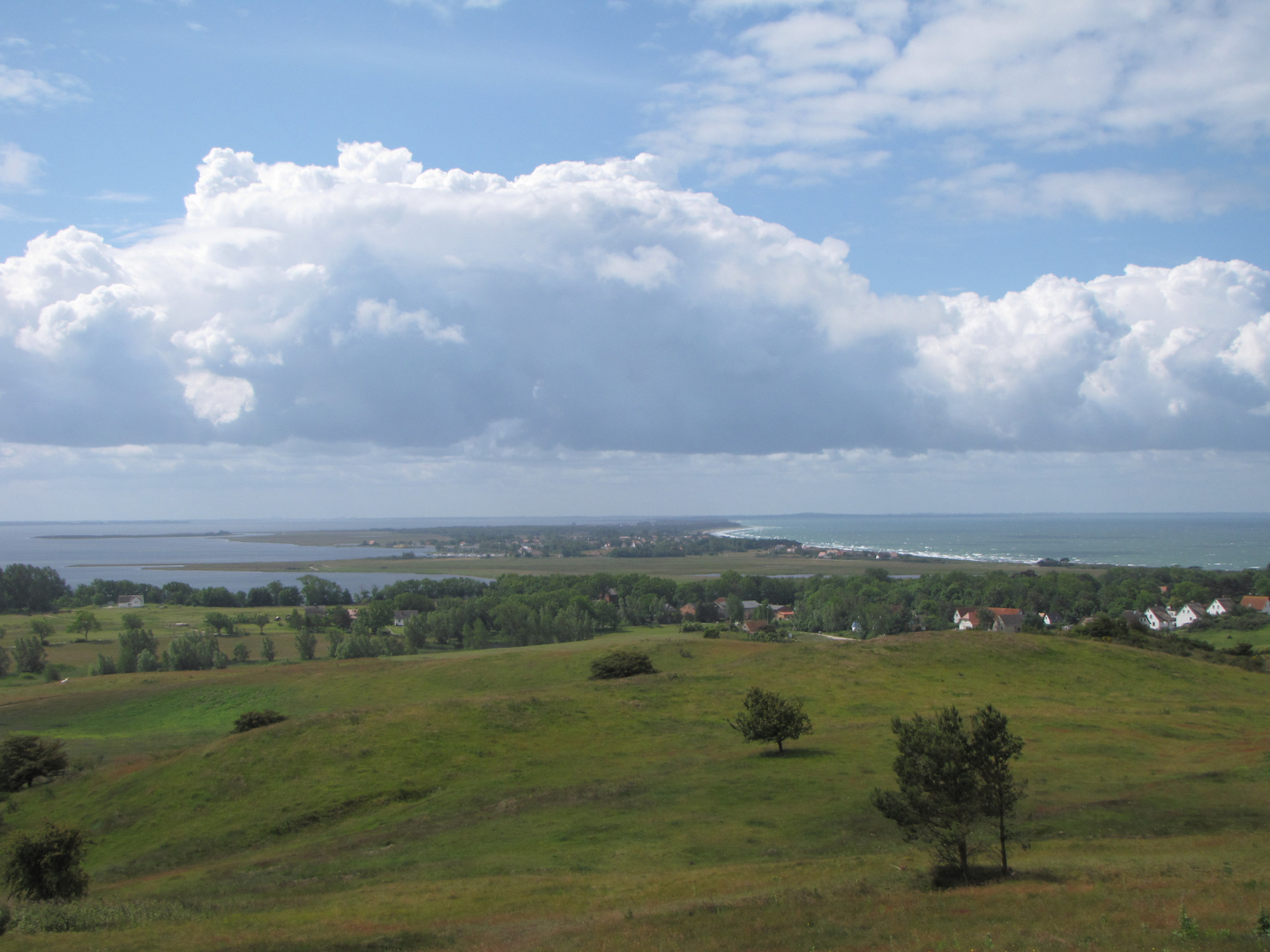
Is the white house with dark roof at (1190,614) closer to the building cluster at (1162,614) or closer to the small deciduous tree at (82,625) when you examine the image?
the building cluster at (1162,614)

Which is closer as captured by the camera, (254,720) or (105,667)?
(254,720)

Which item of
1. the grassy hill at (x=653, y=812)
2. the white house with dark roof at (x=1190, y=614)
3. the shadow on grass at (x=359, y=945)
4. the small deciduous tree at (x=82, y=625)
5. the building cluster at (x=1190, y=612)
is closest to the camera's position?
the shadow on grass at (x=359, y=945)

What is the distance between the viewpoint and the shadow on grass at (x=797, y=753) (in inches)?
1652

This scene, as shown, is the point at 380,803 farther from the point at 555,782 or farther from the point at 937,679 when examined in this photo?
the point at 937,679

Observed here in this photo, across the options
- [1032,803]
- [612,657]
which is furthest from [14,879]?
[612,657]

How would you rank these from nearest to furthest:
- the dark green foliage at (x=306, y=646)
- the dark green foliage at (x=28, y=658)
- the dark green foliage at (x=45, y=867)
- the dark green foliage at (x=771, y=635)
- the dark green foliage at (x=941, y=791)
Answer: the dark green foliage at (x=941, y=791) < the dark green foliage at (x=45, y=867) < the dark green foliage at (x=28, y=658) < the dark green foliage at (x=771, y=635) < the dark green foliage at (x=306, y=646)

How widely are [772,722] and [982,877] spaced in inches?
828

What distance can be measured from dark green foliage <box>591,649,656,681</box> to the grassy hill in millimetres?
3204

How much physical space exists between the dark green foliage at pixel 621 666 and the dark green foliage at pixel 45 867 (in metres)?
44.0

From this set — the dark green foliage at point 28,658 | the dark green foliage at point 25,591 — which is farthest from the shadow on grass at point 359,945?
the dark green foliage at point 25,591

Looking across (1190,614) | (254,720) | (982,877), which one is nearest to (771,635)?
(254,720)

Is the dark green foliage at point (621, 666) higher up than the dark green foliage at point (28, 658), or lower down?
higher up

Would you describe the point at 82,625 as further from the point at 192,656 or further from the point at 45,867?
the point at 45,867

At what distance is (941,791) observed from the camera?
74.7ft
